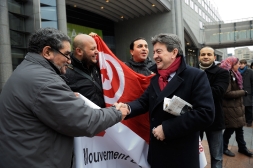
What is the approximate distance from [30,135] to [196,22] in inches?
1323

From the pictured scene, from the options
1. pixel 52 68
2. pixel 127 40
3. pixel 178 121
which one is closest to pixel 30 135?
pixel 52 68

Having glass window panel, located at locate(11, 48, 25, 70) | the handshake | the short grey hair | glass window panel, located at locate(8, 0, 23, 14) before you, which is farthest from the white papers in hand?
glass window panel, located at locate(8, 0, 23, 14)

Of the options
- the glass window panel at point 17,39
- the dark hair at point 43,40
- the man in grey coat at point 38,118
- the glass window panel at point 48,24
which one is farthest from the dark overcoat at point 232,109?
the glass window panel at point 48,24

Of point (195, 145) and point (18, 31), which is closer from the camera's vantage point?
point (195, 145)

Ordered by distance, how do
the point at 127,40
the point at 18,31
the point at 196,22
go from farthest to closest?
the point at 196,22
the point at 127,40
the point at 18,31

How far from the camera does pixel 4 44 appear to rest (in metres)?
8.90

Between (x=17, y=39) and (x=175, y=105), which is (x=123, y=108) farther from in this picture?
(x=17, y=39)

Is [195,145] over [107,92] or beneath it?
beneath

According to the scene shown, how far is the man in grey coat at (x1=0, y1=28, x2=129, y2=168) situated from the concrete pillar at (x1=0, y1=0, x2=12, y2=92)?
8.45 m

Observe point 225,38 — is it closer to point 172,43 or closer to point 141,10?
point 141,10

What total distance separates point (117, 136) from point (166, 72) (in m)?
0.84

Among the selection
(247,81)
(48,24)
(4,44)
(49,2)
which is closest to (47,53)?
(247,81)

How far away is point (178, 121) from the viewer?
1.95m

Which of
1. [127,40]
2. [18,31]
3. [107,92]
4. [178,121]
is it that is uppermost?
[127,40]
